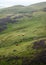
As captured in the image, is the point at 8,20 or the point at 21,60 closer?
the point at 21,60

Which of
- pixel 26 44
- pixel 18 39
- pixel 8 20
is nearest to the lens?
pixel 26 44

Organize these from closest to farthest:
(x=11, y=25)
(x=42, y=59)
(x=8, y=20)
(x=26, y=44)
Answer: (x=42, y=59)
(x=26, y=44)
(x=11, y=25)
(x=8, y=20)

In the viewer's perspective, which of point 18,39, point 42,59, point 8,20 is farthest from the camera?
point 8,20

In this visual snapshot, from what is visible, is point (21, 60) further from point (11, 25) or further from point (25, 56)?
point (11, 25)

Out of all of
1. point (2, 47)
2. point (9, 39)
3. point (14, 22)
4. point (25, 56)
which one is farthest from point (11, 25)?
point (25, 56)

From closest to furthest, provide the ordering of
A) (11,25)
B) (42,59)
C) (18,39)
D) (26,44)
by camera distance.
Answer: (42,59) → (26,44) → (18,39) → (11,25)

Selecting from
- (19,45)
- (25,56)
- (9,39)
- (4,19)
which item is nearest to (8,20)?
(4,19)

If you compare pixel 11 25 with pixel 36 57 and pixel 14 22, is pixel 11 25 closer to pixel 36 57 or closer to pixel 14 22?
pixel 14 22

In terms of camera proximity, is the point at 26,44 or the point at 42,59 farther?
the point at 26,44
